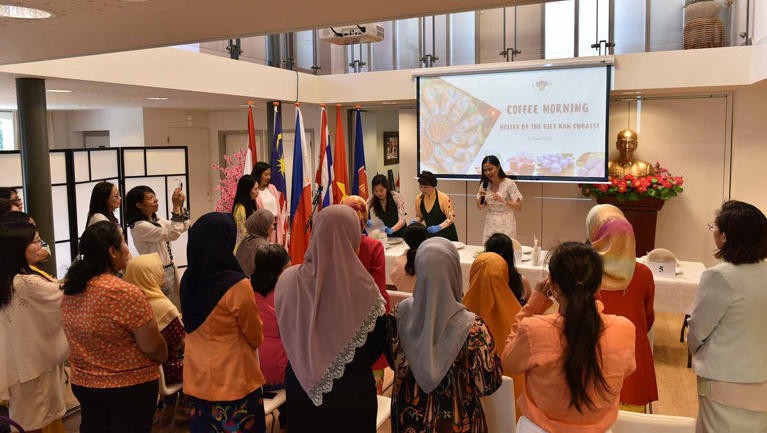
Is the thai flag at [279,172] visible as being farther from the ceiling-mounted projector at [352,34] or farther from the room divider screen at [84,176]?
the room divider screen at [84,176]

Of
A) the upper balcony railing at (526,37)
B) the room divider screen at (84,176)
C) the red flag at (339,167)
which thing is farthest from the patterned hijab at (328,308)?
the red flag at (339,167)

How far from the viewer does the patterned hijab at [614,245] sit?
9.95 feet

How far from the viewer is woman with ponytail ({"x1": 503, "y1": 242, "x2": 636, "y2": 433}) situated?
6.81 feet

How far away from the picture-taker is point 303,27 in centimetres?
330

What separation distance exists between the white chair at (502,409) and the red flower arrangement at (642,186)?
5320mm

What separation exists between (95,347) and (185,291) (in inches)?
18.5

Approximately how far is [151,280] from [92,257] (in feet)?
2.27

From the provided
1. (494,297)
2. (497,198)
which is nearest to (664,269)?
(497,198)

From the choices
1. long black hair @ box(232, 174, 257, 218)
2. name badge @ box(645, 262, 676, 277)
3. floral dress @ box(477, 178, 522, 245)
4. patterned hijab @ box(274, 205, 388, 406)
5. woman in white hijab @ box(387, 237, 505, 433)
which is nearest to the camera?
woman in white hijab @ box(387, 237, 505, 433)

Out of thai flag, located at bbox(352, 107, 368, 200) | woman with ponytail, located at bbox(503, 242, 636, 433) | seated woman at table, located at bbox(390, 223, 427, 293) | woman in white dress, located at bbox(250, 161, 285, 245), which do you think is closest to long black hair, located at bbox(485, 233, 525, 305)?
seated woman at table, located at bbox(390, 223, 427, 293)

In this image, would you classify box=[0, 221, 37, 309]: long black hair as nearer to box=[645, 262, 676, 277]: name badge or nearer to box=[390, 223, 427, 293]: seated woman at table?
box=[390, 223, 427, 293]: seated woman at table

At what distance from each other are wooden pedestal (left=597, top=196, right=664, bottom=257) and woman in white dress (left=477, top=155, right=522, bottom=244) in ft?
6.13

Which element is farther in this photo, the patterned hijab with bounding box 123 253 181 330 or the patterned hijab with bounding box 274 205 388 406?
the patterned hijab with bounding box 123 253 181 330

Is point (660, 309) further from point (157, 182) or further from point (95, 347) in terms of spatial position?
point (157, 182)
